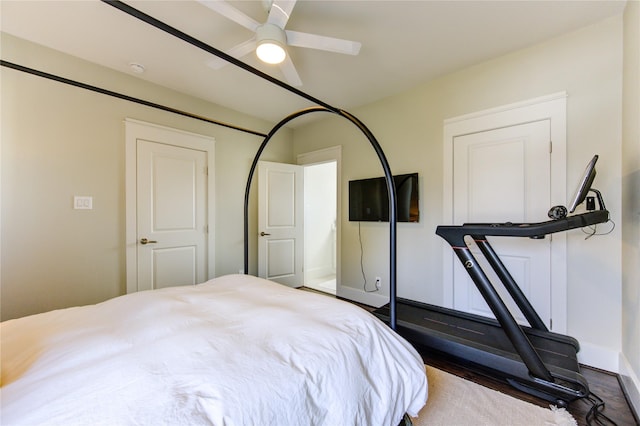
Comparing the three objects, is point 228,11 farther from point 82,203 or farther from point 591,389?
point 591,389

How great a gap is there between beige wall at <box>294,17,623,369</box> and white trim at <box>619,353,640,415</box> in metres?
0.13

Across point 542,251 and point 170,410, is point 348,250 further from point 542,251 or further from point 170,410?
point 170,410

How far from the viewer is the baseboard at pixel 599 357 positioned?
197 centimetres

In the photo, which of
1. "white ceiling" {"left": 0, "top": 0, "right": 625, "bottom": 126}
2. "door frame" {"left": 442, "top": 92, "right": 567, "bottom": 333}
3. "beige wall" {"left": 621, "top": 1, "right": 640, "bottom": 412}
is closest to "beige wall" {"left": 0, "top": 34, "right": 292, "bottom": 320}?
"white ceiling" {"left": 0, "top": 0, "right": 625, "bottom": 126}

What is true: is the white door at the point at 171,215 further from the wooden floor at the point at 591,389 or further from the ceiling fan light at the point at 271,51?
the wooden floor at the point at 591,389

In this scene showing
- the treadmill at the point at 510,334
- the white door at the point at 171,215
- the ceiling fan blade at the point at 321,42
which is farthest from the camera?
the white door at the point at 171,215

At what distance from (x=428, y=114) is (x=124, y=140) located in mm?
3311

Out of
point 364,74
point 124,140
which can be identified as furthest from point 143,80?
point 364,74

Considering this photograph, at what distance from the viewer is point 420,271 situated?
3.00 m

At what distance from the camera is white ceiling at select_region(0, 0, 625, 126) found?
1.88m

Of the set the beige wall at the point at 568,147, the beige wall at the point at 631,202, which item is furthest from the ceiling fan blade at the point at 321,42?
the beige wall at the point at 631,202

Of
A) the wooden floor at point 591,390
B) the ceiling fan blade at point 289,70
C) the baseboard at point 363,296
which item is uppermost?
the ceiling fan blade at point 289,70

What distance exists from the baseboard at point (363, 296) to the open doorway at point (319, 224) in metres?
0.91

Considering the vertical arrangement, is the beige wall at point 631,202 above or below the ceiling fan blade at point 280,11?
below
